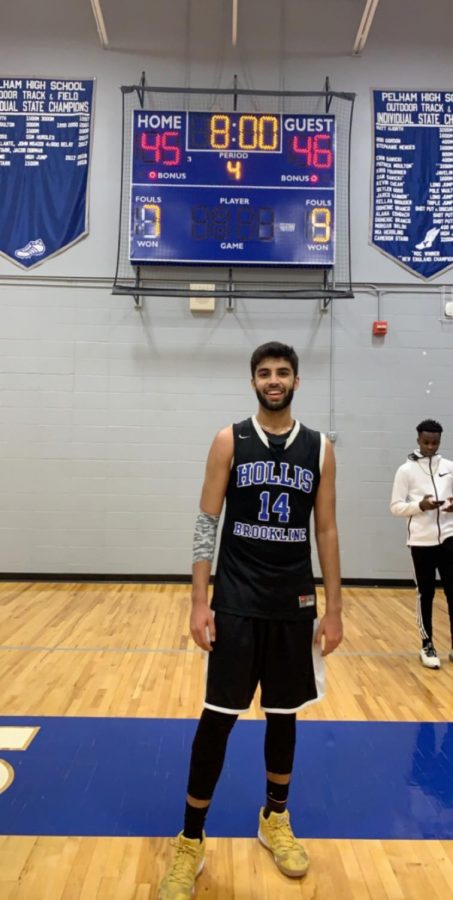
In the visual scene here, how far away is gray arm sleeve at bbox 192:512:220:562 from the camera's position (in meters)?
1.87

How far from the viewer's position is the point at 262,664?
1.87m

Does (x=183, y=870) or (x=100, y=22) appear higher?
(x=100, y=22)

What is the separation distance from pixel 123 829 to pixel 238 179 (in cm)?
591

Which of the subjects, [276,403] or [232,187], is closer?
[276,403]

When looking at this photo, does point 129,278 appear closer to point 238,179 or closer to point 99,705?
point 238,179

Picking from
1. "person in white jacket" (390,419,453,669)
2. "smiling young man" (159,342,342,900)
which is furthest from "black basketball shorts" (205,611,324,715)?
"person in white jacket" (390,419,453,669)

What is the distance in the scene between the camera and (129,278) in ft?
21.5

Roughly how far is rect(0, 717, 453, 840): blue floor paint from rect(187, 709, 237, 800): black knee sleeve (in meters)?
0.41

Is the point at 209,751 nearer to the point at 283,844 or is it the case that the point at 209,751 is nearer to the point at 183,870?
the point at 183,870

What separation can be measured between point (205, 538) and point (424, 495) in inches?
101

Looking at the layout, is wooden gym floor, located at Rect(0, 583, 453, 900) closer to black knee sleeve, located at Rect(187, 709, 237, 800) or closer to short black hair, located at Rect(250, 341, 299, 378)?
black knee sleeve, located at Rect(187, 709, 237, 800)

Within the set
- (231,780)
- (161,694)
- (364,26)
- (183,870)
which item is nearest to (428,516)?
(161,694)

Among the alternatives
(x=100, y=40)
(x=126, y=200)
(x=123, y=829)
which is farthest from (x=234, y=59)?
(x=123, y=829)

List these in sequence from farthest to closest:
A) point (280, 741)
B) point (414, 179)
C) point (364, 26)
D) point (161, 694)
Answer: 1. point (414, 179)
2. point (364, 26)
3. point (161, 694)
4. point (280, 741)
